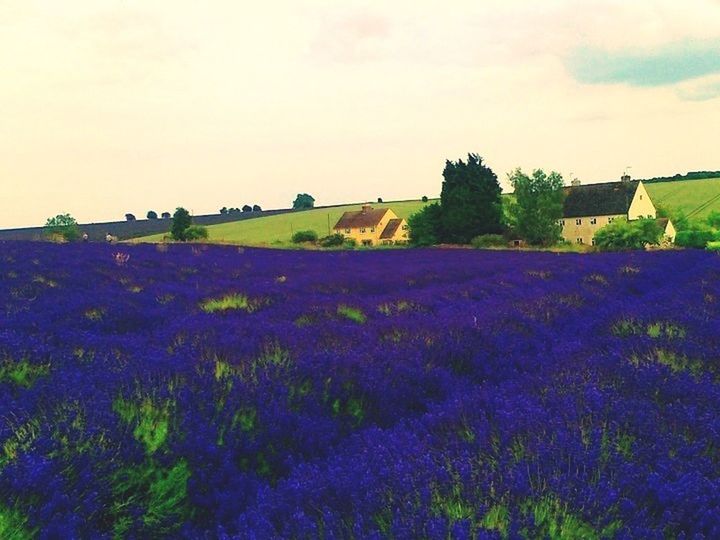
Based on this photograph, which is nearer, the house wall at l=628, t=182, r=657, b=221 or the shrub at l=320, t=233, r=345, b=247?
the shrub at l=320, t=233, r=345, b=247

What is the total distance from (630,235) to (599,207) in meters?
17.3

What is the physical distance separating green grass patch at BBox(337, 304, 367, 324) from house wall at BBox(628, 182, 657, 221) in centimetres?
5194

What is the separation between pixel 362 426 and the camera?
3.49 meters

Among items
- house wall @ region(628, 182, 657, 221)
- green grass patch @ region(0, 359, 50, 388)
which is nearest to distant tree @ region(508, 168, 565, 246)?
house wall @ region(628, 182, 657, 221)

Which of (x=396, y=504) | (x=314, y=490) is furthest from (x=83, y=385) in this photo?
(x=396, y=504)

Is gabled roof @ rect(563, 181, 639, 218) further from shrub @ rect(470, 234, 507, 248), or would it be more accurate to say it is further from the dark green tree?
shrub @ rect(470, 234, 507, 248)

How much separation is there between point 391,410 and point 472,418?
0.78 metres

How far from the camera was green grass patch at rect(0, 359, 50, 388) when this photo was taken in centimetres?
351

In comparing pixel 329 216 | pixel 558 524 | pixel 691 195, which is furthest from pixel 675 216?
pixel 558 524

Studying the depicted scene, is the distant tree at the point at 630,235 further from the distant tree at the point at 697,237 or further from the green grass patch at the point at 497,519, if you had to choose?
the green grass patch at the point at 497,519

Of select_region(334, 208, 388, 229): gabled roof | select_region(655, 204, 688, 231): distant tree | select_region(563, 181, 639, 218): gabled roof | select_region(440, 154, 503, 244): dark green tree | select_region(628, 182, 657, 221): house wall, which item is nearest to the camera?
select_region(440, 154, 503, 244): dark green tree

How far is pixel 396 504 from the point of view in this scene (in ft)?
6.51

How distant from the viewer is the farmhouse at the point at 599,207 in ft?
175

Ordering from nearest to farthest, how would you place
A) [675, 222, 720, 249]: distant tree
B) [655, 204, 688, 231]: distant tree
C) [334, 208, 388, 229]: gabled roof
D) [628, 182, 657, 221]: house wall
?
1. [675, 222, 720, 249]: distant tree
2. [655, 204, 688, 231]: distant tree
3. [628, 182, 657, 221]: house wall
4. [334, 208, 388, 229]: gabled roof
